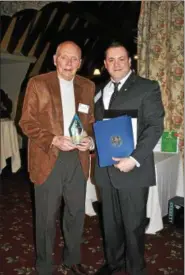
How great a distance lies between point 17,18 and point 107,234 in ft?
19.0

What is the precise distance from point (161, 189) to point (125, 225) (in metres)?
1.09

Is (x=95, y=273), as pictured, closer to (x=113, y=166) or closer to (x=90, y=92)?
(x=113, y=166)

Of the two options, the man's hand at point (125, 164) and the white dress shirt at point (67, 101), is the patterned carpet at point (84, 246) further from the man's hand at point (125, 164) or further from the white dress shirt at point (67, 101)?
the white dress shirt at point (67, 101)

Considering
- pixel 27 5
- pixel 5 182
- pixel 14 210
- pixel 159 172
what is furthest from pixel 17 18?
pixel 159 172

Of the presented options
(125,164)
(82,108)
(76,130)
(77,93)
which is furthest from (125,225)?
(77,93)

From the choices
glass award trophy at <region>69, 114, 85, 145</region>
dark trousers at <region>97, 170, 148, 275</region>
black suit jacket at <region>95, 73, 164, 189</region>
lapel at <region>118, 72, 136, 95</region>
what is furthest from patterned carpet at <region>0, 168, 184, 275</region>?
lapel at <region>118, 72, 136, 95</region>

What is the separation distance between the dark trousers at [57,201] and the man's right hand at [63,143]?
0.37ft

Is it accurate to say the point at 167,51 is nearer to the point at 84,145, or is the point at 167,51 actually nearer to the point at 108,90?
the point at 108,90

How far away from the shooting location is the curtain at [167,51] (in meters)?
3.22

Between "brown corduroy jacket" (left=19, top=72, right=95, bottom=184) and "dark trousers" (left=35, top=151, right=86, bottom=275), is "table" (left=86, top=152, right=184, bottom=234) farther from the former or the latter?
"brown corduroy jacket" (left=19, top=72, right=95, bottom=184)

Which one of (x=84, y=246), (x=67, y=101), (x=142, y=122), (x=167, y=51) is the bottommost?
(x=84, y=246)

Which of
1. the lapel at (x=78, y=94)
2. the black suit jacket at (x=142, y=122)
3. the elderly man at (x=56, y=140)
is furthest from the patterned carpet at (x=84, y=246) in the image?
the lapel at (x=78, y=94)

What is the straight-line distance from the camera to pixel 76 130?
1.73 meters

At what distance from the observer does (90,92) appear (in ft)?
6.34
